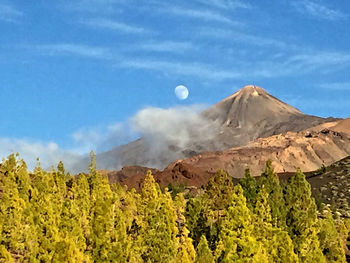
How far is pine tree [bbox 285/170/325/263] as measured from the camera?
279 ft

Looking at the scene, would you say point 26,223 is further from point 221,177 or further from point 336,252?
point 336,252

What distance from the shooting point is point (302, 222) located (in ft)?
310

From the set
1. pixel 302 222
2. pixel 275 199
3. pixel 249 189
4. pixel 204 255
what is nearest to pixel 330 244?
pixel 275 199

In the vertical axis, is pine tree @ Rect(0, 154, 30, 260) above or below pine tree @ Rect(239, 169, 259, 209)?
below

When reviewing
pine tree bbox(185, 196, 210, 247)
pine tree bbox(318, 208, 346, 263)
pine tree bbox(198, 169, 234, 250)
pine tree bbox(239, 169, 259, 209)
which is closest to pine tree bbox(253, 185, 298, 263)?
pine tree bbox(185, 196, 210, 247)

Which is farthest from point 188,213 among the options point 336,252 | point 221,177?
point 336,252

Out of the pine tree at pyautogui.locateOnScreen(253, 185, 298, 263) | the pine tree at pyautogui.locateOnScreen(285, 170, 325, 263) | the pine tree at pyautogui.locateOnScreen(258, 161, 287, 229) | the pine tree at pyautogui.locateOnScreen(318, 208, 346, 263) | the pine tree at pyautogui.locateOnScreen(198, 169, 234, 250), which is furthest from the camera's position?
the pine tree at pyautogui.locateOnScreen(198, 169, 234, 250)

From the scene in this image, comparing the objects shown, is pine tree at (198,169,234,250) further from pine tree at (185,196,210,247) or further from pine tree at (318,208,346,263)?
pine tree at (318,208,346,263)

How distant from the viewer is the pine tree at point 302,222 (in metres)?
84.9

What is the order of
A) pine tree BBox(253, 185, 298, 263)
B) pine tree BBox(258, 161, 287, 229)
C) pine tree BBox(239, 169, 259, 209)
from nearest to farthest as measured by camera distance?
pine tree BBox(253, 185, 298, 263)
pine tree BBox(258, 161, 287, 229)
pine tree BBox(239, 169, 259, 209)

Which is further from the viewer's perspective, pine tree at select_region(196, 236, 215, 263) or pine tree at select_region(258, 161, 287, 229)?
pine tree at select_region(258, 161, 287, 229)

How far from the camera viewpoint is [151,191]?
12625cm

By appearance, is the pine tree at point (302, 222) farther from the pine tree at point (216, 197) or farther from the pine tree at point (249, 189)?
the pine tree at point (216, 197)

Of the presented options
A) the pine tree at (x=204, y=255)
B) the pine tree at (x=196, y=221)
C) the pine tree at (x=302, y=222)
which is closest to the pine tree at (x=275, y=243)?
the pine tree at (x=302, y=222)
